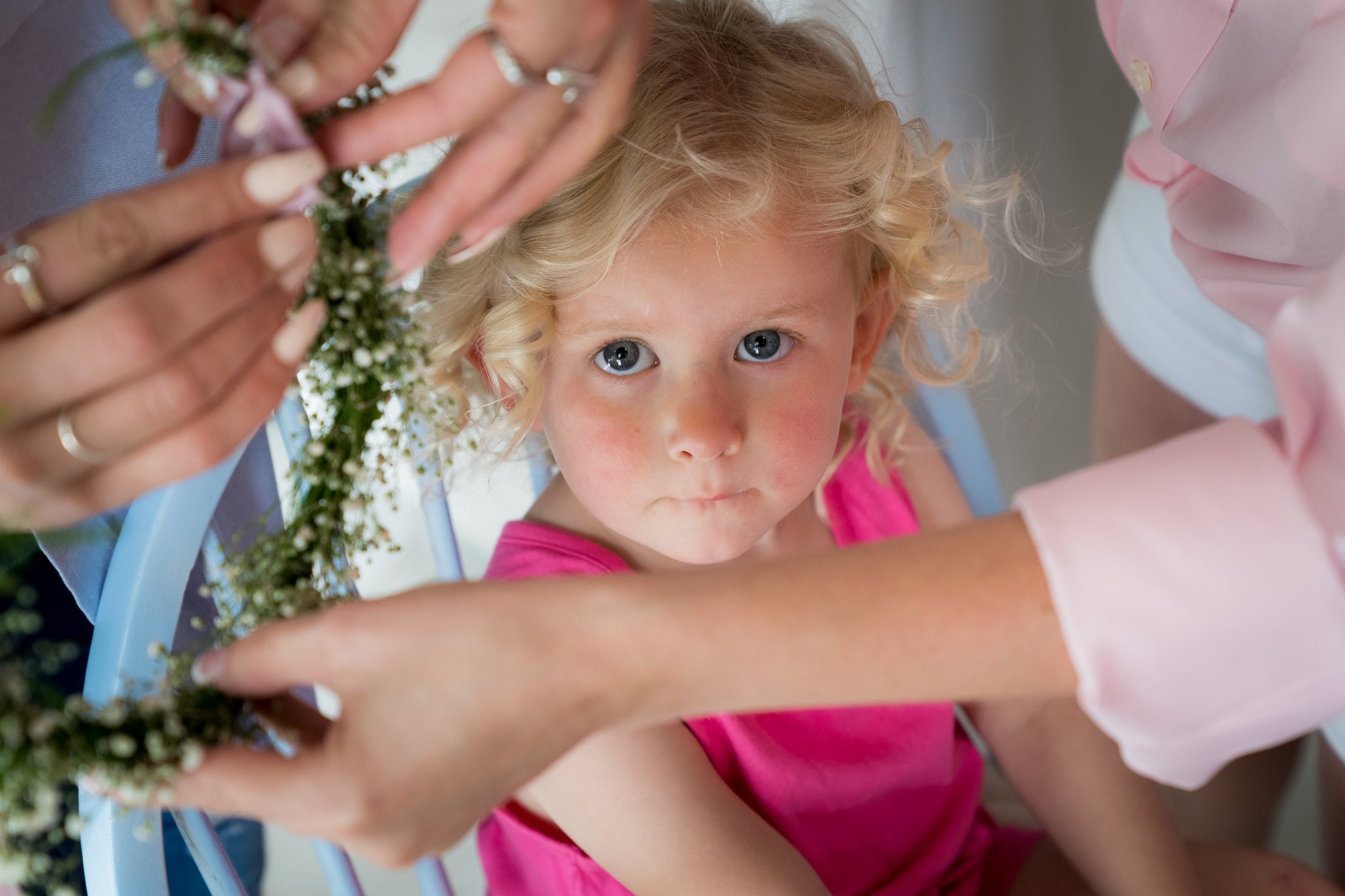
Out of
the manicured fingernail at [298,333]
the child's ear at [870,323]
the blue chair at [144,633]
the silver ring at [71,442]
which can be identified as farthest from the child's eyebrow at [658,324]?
the silver ring at [71,442]

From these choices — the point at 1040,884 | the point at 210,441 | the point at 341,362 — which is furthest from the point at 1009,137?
the point at 210,441

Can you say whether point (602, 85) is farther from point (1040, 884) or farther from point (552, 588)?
point (1040, 884)

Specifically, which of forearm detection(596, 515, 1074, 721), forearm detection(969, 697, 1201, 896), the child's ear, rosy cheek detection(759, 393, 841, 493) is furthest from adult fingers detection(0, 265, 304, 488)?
forearm detection(969, 697, 1201, 896)

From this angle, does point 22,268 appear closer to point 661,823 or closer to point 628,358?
point 628,358

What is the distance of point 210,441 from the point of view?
60 cm

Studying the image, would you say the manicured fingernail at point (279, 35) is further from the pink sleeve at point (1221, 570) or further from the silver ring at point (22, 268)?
the pink sleeve at point (1221, 570)

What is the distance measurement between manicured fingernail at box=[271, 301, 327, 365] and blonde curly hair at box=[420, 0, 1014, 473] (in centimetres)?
36

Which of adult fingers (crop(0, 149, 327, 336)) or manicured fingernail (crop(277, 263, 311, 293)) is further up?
adult fingers (crop(0, 149, 327, 336))

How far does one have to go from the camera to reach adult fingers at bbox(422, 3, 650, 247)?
0.63m

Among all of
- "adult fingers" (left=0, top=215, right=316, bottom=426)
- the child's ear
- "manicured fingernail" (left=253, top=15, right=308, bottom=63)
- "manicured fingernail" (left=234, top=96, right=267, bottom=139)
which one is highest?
"manicured fingernail" (left=253, top=15, right=308, bottom=63)

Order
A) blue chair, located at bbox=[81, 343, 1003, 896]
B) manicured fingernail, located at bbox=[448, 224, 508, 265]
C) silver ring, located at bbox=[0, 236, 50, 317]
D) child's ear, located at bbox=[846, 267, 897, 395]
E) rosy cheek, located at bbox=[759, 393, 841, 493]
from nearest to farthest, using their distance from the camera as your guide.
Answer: silver ring, located at bbox=[0, 236, 50, 317] → manicured fingernail, located at bbox=[448, 224, 508, 265] → blue chair, located at bbox=[81, 343, 1003, 896] → rosy cheek, located at bbox=[759, 393, 841, 493] → child's ear, located at bbox=[846, 267, 897, 395]

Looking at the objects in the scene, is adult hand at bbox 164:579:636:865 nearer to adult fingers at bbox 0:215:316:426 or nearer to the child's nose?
adult fingers at bbox 0:215:316:426

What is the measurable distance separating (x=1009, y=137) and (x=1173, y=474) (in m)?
1.24

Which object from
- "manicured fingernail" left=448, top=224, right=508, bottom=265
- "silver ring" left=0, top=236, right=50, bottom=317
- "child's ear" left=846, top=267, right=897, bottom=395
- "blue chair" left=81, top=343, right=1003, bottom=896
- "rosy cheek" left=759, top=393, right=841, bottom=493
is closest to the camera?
"silver ring" left=0, top=236, right=50, bottom=317
